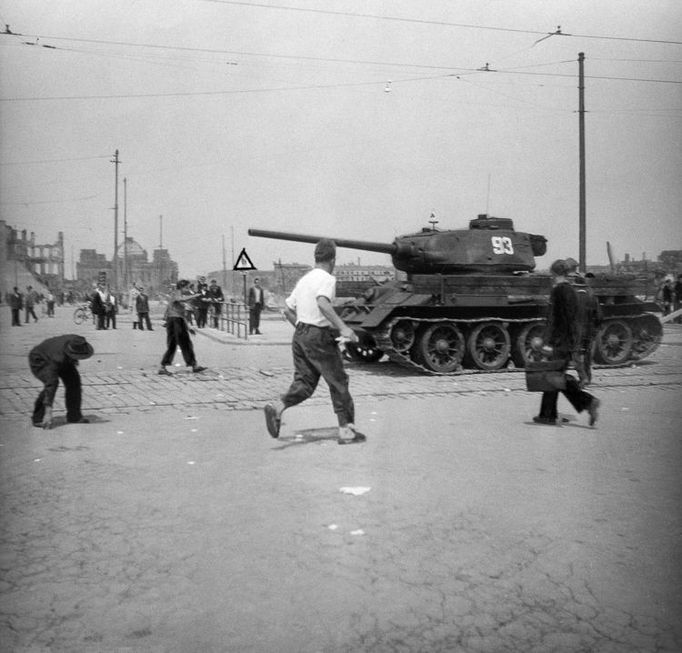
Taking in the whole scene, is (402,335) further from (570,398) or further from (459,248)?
(570,398)

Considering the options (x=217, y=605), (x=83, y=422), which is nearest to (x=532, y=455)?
(x=217, y=605)

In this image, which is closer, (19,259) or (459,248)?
(19,259)

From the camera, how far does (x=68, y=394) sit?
801 centimetres

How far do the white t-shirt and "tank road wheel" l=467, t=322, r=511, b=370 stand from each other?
660cm

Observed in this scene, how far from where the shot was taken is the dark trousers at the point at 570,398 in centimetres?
794

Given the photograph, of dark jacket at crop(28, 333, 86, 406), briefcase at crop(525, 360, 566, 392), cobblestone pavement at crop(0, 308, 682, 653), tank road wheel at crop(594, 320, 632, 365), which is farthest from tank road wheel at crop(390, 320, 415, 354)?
dark jacket at crop(28, 333, 86, 406)

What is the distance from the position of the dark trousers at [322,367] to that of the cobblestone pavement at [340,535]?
1.20ft

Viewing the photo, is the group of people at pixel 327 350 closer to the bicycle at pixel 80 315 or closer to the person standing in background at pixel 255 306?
the person standing in background at pixel 255 306

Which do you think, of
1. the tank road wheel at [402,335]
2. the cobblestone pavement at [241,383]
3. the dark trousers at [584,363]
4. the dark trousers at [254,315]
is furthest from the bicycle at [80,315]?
the dark trousers at [584,363]

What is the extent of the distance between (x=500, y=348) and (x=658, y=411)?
16.2 feet

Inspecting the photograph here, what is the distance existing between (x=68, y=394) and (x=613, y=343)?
10.1m

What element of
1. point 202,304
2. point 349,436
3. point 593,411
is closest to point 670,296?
point 202,304

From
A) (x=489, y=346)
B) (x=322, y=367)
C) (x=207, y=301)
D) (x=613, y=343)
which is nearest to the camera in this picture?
(x=322, y=367)

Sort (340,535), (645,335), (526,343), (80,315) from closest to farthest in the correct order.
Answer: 1. (340,535)
2. (526,343)
3. (645,335)
4. (80,315)
